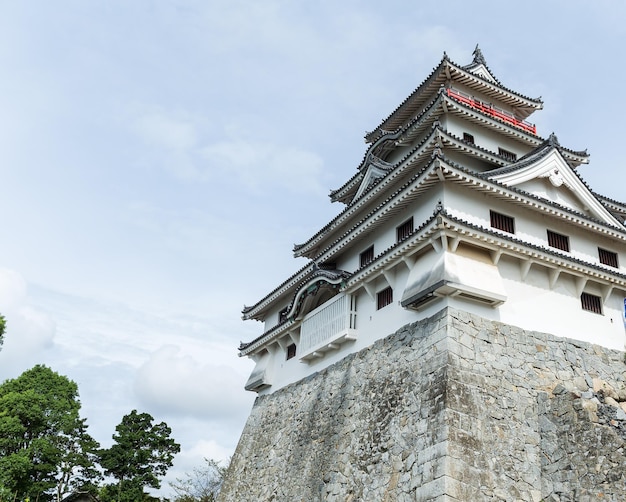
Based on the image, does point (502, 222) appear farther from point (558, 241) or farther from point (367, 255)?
point (367, 255)

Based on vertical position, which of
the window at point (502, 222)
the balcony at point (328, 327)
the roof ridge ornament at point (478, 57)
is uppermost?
the roof ridge ornament at point (478, 57)

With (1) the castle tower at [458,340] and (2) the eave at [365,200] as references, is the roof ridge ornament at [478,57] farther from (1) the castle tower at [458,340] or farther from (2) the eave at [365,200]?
(2) the eave at [365,200]

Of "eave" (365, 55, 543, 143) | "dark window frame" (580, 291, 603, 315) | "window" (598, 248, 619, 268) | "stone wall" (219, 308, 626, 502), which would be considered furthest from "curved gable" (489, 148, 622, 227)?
"eave" (365, 55, 543, 143)

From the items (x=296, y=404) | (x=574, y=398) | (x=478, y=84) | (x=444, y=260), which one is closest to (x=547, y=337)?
(x=574, y=398)

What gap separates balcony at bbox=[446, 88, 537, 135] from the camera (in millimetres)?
22828

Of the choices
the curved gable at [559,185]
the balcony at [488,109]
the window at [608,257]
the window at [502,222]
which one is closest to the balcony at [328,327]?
the window at [502,222]

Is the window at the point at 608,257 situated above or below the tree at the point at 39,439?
above

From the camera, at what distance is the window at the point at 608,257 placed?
18750mm

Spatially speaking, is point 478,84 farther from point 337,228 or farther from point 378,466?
point 378,466

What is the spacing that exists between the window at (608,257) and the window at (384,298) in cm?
731

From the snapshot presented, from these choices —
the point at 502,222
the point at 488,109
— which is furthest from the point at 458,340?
the point at 488,109

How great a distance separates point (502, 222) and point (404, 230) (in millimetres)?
3029

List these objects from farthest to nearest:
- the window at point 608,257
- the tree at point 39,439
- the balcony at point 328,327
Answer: the tree at point 39,439 → the window at point 608,257 → the balcony at point 328,327

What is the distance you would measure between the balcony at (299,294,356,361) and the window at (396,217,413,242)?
258cm
